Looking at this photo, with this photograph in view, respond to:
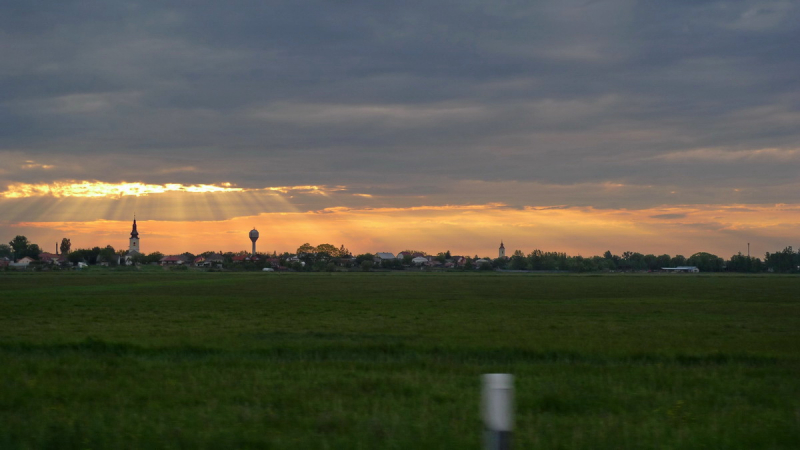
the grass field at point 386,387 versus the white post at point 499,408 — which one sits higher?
the white post at point 499,408

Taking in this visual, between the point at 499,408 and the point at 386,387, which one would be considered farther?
the point at 386,387

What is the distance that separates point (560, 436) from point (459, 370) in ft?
21.4

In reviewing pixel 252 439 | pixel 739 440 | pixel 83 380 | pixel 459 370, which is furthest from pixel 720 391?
pixel 83 380

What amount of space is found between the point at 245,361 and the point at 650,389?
960 centimetres

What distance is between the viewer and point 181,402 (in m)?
11.3

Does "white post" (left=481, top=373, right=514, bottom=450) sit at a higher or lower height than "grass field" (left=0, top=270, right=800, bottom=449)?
higher

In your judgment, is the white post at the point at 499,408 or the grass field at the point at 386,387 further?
the grass field at the point at 386,387

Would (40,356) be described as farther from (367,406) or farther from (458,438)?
(458,438)

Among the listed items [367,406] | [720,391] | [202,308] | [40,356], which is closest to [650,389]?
[720,391]

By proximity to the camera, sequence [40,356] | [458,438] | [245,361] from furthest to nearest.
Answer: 1. [40,356]
2. [245,361]
3. [458,438]

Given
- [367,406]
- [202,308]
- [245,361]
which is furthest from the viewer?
[202,308]

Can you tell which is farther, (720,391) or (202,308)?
(202,308)

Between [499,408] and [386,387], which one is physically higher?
[499,408]

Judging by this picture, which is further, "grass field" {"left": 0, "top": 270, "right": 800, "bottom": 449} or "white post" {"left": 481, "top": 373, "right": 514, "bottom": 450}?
"grass field" {"left": 0, "top": 270, "right": 800, "bottom": 449}
